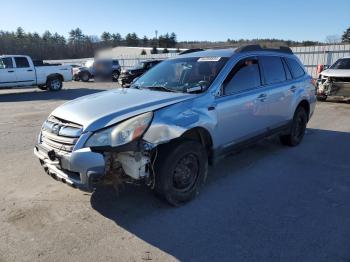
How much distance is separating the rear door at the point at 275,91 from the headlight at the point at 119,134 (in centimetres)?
249

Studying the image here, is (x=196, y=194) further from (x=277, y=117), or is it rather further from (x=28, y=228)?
(x=277, y=117)

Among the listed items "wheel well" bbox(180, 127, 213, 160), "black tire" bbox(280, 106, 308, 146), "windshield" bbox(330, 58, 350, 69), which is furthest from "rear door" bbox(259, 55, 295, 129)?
"windshield" bbox(330, 58, 350, 69)

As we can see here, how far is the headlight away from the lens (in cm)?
343

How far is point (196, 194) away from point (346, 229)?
1.68m

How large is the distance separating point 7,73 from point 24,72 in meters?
0.83

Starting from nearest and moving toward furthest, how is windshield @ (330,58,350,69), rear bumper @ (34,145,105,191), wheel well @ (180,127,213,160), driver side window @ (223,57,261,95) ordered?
rear bumper @ (34,145,105,191) < wheel well @ (180,127,213,160) < driver side window @ (223,57,261,95) < windshield @ (330,58,350,69)

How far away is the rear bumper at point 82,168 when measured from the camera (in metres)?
3.39

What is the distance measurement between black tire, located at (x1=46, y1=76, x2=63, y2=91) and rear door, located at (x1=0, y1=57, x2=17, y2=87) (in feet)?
6.46

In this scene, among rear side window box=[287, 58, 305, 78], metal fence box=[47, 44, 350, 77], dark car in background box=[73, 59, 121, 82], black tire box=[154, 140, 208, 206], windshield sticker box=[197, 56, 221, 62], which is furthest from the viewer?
dark car in background box=[73, 59, 121, 82]

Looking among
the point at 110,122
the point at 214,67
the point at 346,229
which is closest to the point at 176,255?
the point at 110,122

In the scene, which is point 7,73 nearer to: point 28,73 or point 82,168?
point 28,73

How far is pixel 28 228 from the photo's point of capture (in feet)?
11.8

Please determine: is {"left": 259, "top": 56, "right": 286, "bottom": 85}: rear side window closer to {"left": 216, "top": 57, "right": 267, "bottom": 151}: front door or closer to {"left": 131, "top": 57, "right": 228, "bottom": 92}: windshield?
{"left": 216, "top": 57, "right": 267, "bottom": 151}: front door

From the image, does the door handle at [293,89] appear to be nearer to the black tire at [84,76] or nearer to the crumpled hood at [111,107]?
the crumpled hood at [111,107]
